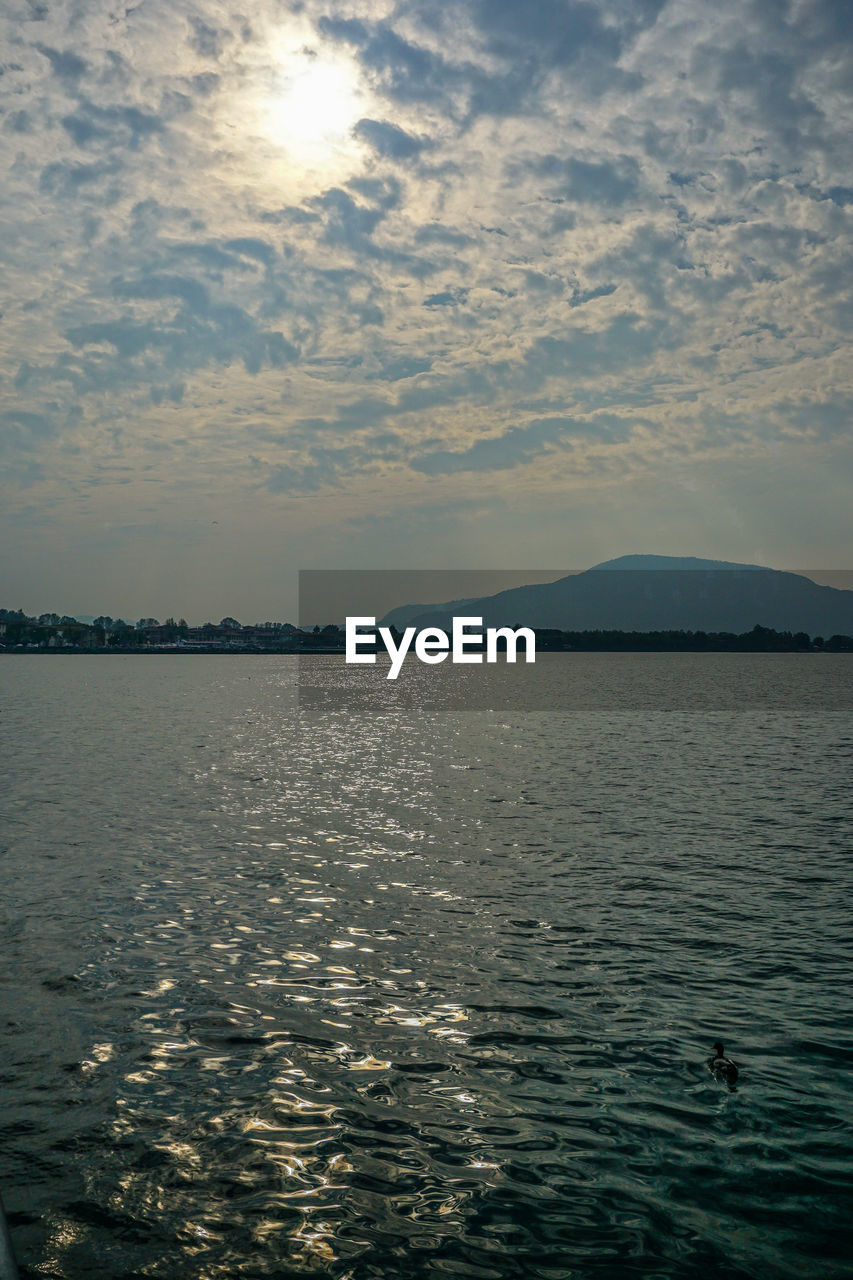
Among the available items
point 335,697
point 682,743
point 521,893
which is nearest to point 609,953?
point 521,893

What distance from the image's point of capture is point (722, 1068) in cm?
1508

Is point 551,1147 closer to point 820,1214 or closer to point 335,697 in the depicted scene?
point 820,1214

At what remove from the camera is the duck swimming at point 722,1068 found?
1497 cm

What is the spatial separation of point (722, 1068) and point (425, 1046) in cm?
506

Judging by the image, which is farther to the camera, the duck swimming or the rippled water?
the duck swimming

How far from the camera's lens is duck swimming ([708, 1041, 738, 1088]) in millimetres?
14972

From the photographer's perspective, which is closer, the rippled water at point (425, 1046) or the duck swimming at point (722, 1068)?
the rippled water at point (425, 1046)

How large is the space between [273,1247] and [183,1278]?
1.08 meters

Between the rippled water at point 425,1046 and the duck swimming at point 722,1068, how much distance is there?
0.63ft

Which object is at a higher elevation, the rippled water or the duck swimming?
the duck swimming

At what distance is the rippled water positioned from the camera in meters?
11.3

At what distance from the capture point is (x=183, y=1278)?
10.4 m

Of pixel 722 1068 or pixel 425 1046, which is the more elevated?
pixel 722 1068

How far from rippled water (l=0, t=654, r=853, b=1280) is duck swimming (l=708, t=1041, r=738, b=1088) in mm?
191
